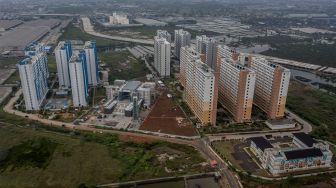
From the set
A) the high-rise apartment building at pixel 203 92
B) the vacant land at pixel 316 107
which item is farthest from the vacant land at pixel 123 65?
the vacant land at pixel 316 107

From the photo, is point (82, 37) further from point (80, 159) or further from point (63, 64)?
point (80, 159)

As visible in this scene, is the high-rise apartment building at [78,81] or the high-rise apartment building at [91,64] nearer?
the high-rise apartment building at [78,81]

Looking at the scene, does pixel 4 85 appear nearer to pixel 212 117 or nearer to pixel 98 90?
pixel 98 90

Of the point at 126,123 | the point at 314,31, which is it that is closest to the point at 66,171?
the point at 126,123

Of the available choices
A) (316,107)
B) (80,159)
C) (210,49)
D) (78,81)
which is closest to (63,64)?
(78,81)

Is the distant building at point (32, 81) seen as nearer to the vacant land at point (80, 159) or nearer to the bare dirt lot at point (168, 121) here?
the vacant land at point (80, 159)

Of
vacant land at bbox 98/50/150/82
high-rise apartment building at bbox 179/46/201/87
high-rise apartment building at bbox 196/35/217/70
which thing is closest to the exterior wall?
high-rise apartment building at bbox 179/46/201/87

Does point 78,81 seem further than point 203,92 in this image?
Yes
